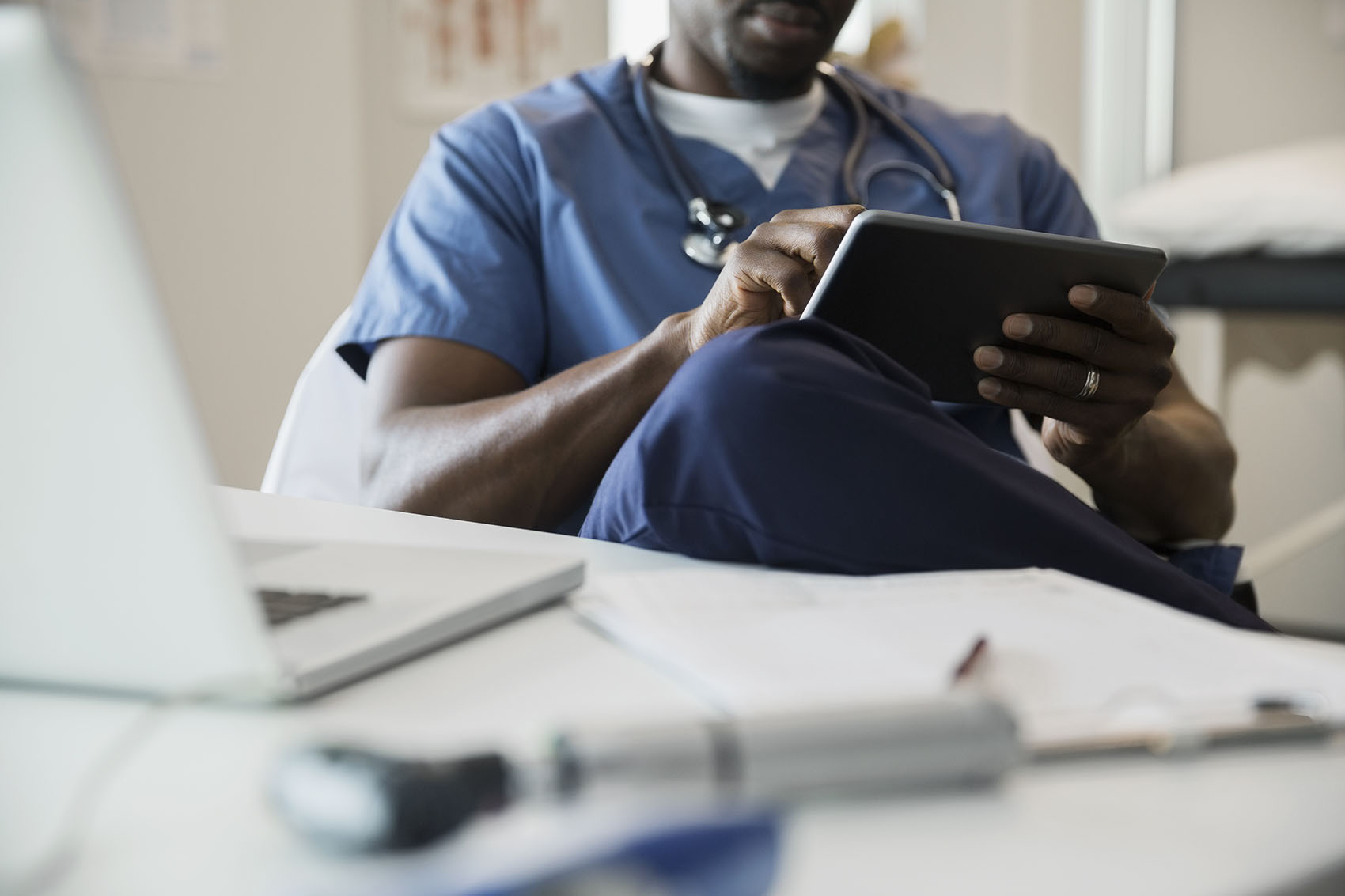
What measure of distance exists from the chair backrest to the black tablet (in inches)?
19.6

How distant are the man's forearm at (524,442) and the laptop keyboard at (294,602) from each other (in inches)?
21.6

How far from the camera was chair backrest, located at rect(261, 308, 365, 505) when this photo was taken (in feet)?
3.67

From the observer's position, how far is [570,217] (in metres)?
1.22

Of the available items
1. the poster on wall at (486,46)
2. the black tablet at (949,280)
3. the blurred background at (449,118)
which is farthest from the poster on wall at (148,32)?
the black tablet at (949,280)

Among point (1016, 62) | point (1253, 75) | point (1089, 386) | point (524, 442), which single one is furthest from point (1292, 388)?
point (524, 442)

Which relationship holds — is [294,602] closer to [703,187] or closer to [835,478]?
[835,478]

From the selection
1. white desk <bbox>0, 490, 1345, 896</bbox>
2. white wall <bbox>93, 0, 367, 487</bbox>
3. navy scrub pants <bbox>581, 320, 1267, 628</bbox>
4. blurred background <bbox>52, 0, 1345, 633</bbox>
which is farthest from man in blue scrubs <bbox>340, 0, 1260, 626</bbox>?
white wall <bbox>93, 0, 367, 487</bbox>

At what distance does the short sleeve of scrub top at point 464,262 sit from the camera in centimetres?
117

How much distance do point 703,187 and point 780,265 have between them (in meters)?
0.41

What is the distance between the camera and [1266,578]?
2.39 meters

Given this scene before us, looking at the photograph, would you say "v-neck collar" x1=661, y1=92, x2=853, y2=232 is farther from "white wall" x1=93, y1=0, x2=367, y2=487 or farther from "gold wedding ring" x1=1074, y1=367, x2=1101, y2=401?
"white wall" x1=93, y1=0, x2=367, y2=487

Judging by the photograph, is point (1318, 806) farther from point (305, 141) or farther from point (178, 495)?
point (305, 141)

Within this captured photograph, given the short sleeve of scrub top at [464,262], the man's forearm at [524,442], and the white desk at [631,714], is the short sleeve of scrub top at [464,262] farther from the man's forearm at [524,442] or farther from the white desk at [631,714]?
the white desk at [631,714]

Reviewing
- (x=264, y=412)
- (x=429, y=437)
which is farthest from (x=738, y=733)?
(x=264, y=412)
